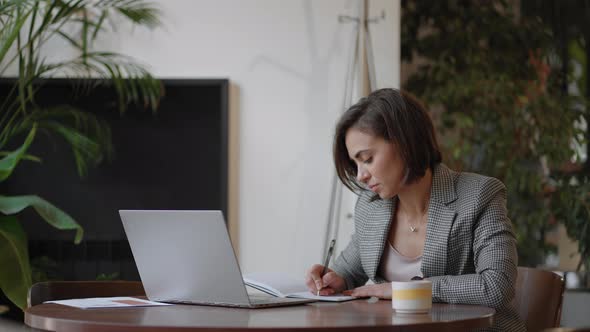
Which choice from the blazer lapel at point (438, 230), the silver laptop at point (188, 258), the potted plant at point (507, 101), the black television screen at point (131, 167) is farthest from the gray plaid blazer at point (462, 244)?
the potted plant at point (507, 101)

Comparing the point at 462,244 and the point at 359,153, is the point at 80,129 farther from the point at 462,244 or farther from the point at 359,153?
the point at 462,244

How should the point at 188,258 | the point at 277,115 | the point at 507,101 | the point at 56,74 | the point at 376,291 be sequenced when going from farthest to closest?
1. the point at 507,101
2. the point at 277,115
3. the point at 56,74
4. the point at 376,291
5. the point at 188,258

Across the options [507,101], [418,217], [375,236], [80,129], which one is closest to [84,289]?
[375,236]

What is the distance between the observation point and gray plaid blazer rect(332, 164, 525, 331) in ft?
6.46

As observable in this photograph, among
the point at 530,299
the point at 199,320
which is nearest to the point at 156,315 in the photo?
the point at 199,320

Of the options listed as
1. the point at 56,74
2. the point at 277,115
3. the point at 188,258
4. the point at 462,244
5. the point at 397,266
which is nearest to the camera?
the point at 188,258

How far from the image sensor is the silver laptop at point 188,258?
175 cm

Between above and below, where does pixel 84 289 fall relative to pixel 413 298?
below

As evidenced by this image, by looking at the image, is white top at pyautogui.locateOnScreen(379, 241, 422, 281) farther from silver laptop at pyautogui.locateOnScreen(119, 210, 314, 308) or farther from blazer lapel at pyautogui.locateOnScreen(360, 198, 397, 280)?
silver laptop at pyautogui.locateOnScreen(119, 210, 314, 308)

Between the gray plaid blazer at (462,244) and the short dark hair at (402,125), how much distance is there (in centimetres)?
Answer: 8

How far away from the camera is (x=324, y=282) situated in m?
2.18

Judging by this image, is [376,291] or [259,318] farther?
[376,291]

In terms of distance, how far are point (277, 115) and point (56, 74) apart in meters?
1.18

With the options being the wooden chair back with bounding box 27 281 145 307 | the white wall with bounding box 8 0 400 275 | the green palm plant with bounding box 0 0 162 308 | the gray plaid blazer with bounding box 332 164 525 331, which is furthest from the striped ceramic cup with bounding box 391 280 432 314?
the white wall with bounding box 8 0 400 275
